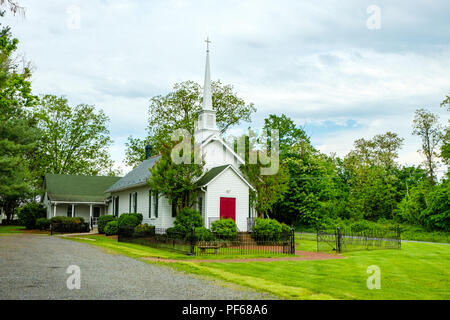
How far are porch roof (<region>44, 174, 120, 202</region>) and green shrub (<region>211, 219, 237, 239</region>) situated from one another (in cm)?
2211

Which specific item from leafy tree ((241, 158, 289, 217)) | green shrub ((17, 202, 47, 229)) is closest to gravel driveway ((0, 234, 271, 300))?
leafy tree ((241, 158, 289, 217))

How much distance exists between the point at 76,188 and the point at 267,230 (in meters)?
26.5

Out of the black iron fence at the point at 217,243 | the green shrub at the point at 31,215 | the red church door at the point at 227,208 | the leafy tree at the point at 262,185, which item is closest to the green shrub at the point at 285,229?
the black iron fence at the point at 217,243

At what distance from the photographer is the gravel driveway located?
8.00 meters

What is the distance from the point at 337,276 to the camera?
11258 mm

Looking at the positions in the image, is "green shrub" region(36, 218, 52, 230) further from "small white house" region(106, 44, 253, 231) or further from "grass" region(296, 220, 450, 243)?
"grass" region(296, 220, 450, 243)

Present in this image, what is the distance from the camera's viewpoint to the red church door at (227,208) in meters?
24.0

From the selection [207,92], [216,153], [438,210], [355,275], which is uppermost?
[207,92]

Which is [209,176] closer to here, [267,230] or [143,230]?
[267,230]

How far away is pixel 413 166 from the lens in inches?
1777

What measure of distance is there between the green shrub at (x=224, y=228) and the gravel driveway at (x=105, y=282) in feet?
25.1

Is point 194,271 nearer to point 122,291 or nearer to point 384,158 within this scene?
point 122,291

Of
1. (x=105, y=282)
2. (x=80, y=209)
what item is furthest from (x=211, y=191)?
(x=80, y=209)
